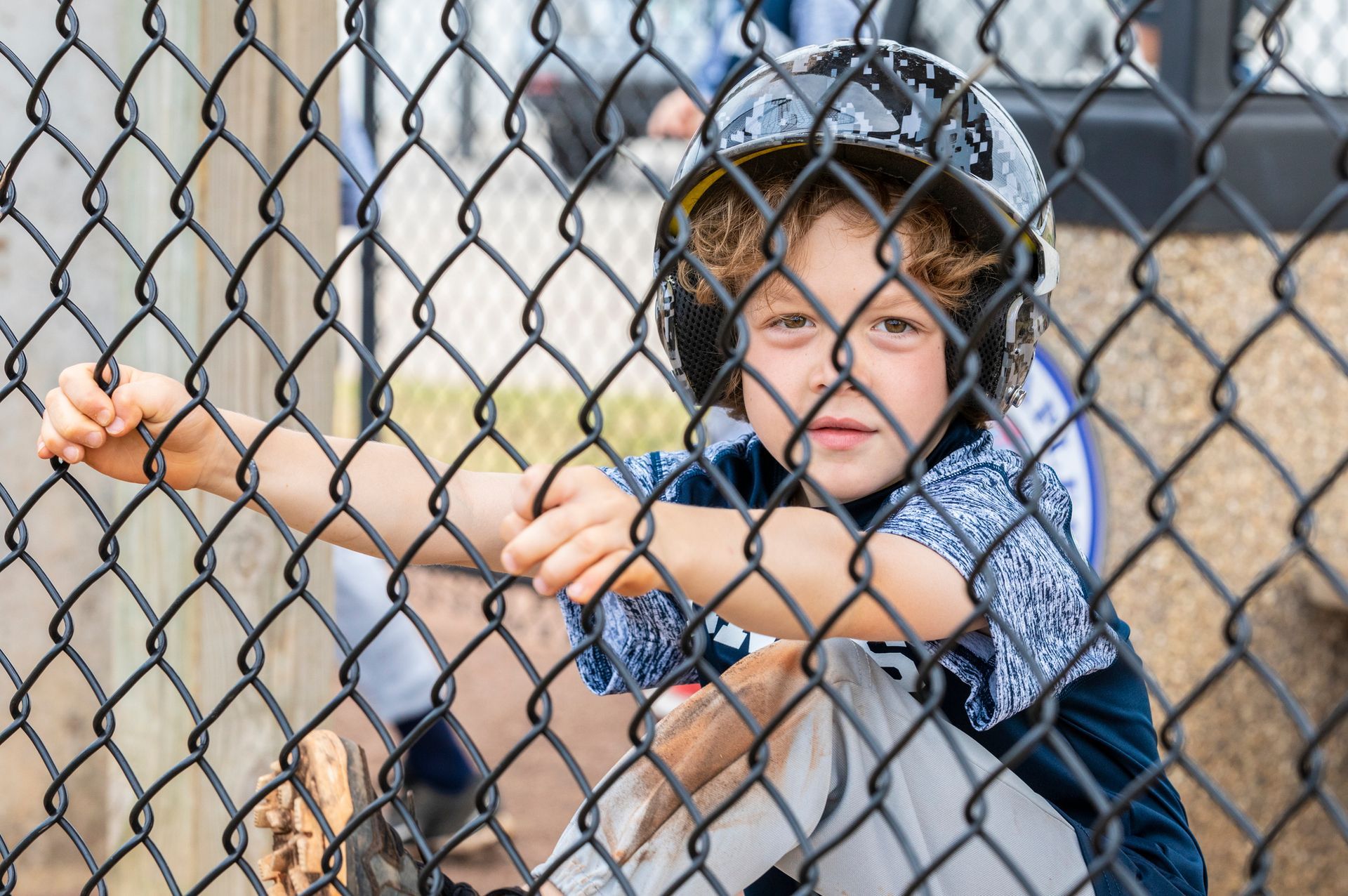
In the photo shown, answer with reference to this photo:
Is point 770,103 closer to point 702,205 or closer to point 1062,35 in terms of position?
point 702,205

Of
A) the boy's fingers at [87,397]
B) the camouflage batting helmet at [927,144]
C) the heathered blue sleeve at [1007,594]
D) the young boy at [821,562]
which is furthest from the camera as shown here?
the camouflage batting helmet at [927,144]

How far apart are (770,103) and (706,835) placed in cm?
107

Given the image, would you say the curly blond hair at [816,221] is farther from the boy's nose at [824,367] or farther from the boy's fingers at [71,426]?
the boy's fingers at [71,426]

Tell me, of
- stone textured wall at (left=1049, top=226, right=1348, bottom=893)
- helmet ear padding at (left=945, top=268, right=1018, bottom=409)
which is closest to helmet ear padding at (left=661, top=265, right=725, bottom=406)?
helmet ear padding at (left=945, top=268, right=1018, bottom=409)

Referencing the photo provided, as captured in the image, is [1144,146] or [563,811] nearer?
[1144,146]

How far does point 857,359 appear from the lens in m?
1.90

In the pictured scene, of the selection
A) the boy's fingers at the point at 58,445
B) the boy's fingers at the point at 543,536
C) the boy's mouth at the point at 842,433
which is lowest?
the boy's mouth at the point at 842,433

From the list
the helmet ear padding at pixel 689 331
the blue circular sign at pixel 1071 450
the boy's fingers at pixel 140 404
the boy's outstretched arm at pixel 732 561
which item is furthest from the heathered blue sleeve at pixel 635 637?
the blue circular sign at pixel 1071 450

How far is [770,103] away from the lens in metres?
1.95

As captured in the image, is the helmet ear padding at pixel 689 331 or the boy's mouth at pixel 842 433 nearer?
the boy's mouth at pixel 842 433

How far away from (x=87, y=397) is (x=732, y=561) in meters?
0.95

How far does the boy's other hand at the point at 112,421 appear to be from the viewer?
5.74ft

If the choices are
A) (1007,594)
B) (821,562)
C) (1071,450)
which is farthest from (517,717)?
(821,562)

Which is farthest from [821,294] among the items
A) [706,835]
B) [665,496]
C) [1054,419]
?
[1054,419]
